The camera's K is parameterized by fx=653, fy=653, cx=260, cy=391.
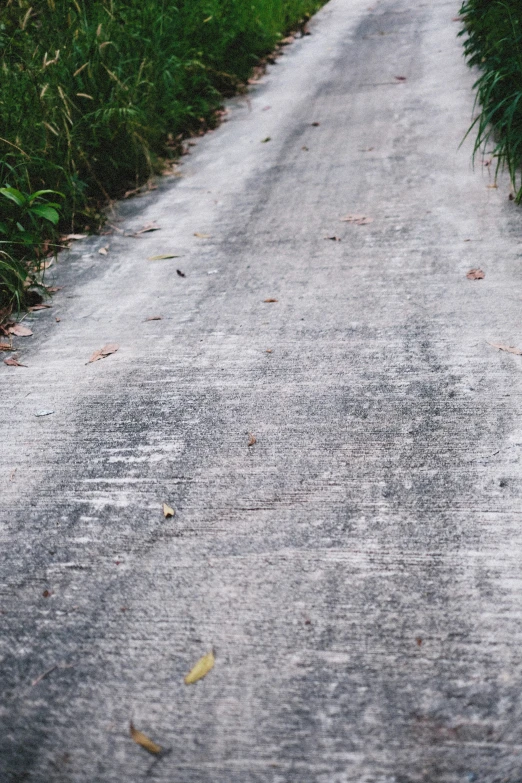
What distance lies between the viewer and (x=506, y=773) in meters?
1.25

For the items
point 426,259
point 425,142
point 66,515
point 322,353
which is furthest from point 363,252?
point 66,515

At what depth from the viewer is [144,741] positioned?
1.35 m

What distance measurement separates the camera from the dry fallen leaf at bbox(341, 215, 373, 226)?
3715 millimetres

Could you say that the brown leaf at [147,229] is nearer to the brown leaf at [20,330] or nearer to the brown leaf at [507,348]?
the brown leaf at [20,330]

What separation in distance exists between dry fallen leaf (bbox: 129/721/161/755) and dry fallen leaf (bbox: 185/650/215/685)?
0.15 metres

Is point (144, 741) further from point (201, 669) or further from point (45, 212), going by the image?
point (45, 212)

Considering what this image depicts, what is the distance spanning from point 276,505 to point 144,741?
754 mm

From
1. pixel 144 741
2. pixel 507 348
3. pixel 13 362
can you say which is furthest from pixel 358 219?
pixel 144 741

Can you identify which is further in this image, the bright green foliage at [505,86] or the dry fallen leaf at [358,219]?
the dry fallen leaf at [358,219]

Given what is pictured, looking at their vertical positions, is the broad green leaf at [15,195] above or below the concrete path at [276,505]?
above

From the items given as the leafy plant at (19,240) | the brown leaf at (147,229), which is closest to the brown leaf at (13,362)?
the leafy plant at (19,240)

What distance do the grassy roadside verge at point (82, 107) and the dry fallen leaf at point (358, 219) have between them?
5.26 ft

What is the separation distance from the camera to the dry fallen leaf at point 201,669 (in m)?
1.47

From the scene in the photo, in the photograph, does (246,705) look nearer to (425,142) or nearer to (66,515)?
(66,515)
